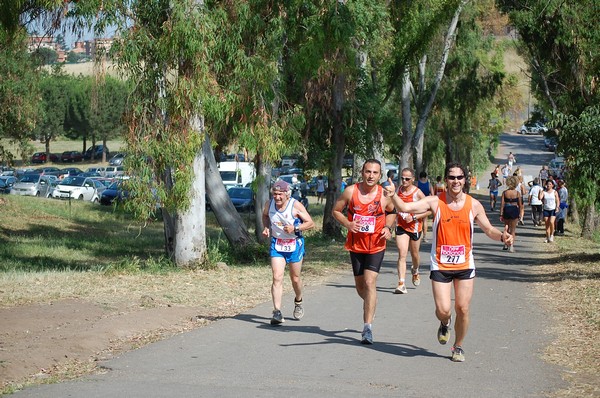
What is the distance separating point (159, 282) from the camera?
15219 mm

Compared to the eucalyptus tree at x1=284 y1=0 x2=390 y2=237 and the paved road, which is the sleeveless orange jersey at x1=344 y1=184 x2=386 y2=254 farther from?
the eucalyptus tree at x1=284 y1=0 x2=390 y2=237

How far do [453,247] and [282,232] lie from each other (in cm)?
283

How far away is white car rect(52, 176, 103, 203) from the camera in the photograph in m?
48.7

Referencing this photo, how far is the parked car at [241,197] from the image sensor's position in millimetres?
43125

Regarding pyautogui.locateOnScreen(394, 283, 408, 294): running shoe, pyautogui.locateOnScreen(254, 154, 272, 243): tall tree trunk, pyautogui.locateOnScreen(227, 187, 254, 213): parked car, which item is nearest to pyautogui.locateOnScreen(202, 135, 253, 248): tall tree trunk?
pyautogui.locateOnScreen(254, 154, 272, 243): tall tree trunk

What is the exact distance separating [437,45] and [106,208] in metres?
17.4

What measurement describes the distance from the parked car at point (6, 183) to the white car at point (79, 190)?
3423mm

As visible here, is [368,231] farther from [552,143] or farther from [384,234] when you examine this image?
[552,143]

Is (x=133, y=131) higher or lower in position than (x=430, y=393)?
higher

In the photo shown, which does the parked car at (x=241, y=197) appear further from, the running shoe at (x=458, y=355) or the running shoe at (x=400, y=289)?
the running shoe at (x=458, y=355)

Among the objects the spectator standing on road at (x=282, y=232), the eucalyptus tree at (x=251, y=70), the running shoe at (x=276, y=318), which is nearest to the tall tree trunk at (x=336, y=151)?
the eucalyptus tree at (x=251, y=70)

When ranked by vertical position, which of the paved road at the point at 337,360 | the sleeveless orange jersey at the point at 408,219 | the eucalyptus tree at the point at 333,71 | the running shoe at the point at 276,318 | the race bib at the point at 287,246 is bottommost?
the paved road at the point at 337,360

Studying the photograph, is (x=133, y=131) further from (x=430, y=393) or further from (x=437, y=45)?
(x=437, y=45)

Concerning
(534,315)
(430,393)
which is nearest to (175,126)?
(534,315)
